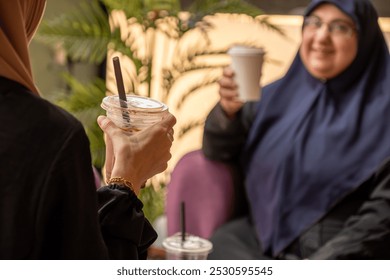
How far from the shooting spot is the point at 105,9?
8.09 feet

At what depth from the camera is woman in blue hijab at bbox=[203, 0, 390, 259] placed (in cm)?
205

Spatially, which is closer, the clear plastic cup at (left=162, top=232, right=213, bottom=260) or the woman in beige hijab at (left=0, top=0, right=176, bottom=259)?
the woman in beige hijab at (left=0, top=0, right=176, bottom=259)

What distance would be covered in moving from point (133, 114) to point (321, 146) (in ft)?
3.81

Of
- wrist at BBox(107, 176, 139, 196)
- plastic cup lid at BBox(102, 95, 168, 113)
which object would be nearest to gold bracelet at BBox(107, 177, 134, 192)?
wrist at BBox(107, 176, 139, 196)

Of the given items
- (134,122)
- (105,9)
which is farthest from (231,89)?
(134,122)

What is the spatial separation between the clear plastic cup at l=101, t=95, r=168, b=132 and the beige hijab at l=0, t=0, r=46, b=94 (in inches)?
6.7

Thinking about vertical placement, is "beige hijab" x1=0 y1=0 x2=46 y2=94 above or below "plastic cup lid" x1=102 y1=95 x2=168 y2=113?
above

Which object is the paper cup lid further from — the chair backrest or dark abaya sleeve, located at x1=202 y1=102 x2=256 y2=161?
the chair backrest

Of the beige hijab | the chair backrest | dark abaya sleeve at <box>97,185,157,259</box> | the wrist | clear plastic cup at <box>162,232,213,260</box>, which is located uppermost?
the beige hijab

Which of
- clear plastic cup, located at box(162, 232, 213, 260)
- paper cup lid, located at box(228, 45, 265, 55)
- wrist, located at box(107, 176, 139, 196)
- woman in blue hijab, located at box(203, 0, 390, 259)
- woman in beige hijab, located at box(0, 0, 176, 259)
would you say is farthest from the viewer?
woman in blue hijab, located at box(203, 0, 390, 259)

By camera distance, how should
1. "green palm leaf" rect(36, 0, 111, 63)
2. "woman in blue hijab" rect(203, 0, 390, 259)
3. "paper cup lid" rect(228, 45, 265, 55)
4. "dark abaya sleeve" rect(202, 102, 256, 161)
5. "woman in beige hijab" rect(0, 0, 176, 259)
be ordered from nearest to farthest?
"woman in beige hijab" rect(0, 0, 176, 259) < "paper cup lid" rect(228, 45, 265, 55) < "woman in blue hijab" rect(203, 0, 390, 259) < "dark abaya sleeve" rect(202, 102, 256, 161) < "green palm leaf" rect(36, 0, 111, 63)

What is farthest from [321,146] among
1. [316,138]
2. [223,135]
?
[223,135]

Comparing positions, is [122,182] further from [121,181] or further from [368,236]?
[368,236]
